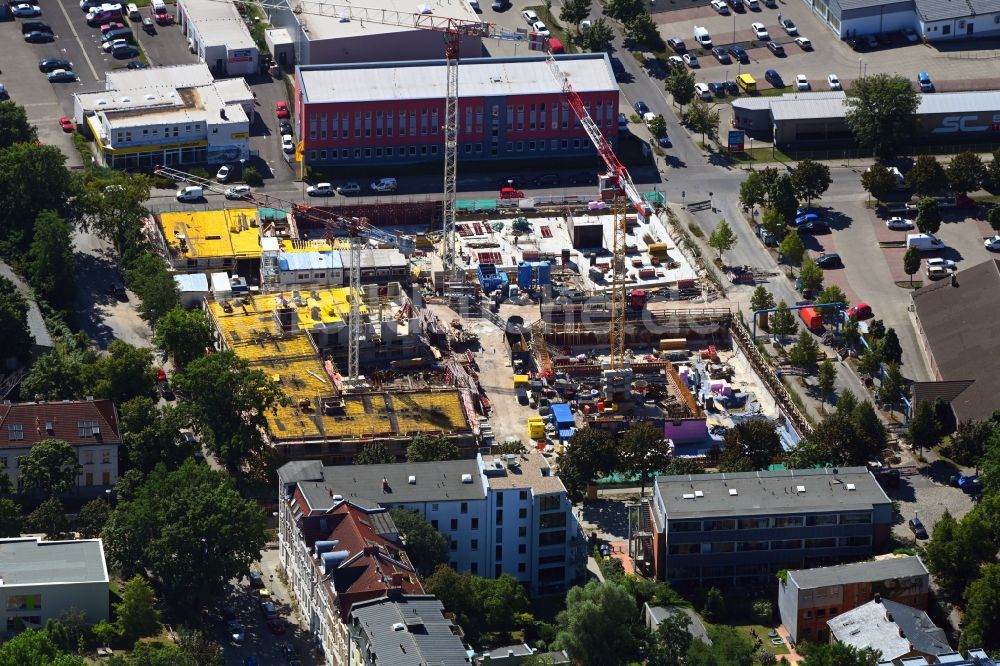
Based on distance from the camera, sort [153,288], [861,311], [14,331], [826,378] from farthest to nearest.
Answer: [861,311], [153,288], [826,378], [14,331]

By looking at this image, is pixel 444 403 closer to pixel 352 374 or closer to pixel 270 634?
pixel 352 374

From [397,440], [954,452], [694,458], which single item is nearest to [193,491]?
[397,440]

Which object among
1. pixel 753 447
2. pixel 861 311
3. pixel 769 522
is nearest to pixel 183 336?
pixel 753 447

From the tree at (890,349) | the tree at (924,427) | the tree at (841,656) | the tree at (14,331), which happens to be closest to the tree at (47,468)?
the tree at (14,331)

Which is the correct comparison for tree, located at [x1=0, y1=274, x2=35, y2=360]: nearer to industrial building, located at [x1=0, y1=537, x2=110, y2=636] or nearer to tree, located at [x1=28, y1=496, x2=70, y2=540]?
tree, located at [x1=28, y1=496, x2=70, y2=540]

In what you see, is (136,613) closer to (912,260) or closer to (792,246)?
(792,246)

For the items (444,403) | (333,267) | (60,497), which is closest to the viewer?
(60,497)
